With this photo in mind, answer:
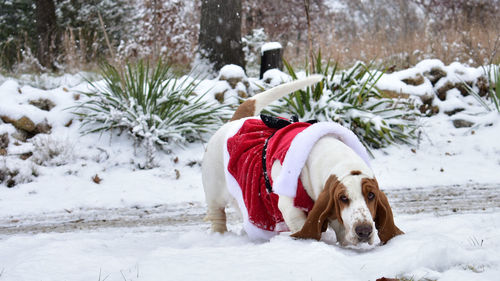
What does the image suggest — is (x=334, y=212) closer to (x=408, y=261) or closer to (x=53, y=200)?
(x=408, y=261)

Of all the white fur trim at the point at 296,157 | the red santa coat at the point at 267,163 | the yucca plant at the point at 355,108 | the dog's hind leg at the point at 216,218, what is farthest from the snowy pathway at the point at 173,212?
the white fur trim at the point at 296,157

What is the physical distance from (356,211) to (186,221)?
2359 mm

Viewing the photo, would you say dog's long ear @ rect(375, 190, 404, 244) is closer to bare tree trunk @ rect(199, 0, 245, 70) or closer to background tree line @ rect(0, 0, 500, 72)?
background tree line @ rect(0, 0, 500, 72)

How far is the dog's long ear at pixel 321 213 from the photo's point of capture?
7.53 feet

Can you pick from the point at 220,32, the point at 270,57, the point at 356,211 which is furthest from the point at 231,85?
the point at 356,211

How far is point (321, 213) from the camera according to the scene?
7.72 feet

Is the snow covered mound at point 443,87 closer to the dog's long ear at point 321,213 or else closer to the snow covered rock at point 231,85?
Answer: the snow covered rock at point 231,85

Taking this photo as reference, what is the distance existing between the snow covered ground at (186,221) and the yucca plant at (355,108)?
9.3 inches

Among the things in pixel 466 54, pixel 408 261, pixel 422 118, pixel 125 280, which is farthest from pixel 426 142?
pixel 125 280

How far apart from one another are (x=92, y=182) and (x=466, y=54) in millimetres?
8008

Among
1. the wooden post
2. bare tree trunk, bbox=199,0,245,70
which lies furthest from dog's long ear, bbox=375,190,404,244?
bare tree trunk, bbox=199,0,245,70

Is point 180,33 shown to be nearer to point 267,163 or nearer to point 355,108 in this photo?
point 355,108

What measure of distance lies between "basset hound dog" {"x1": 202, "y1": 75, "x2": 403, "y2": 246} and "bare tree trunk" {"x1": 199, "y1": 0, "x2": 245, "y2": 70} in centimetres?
509

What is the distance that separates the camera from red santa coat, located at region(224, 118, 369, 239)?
2529 millimetres
